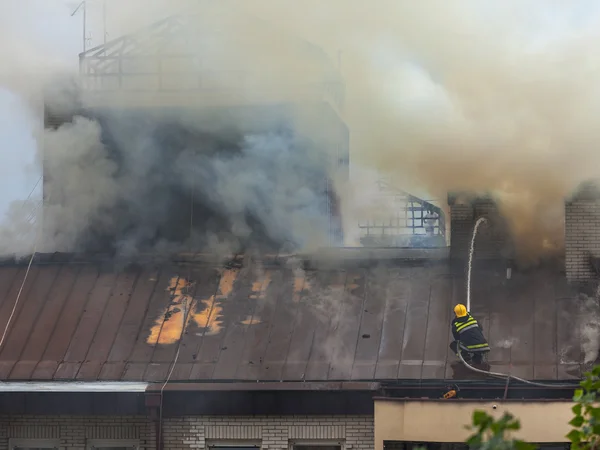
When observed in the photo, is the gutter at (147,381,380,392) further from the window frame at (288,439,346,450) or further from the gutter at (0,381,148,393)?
the window frame at (288,439,346,450)

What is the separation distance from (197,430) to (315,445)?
4.78 feet

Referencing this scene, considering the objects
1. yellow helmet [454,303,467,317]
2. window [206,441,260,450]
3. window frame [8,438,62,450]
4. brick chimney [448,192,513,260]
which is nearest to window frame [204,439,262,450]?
window [206,441,260,450]

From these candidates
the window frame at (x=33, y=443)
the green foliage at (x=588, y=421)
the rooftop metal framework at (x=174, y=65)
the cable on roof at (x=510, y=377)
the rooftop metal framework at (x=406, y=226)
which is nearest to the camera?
the green foliage at (x=588, y=421)

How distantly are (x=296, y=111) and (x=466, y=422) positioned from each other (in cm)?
689

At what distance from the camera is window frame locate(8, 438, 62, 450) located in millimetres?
13609

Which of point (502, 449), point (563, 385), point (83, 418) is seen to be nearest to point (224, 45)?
point (83, 418)

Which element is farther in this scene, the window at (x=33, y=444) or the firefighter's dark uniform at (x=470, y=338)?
the window at (x=33, y=444)

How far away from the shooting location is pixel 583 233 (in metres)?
14.6

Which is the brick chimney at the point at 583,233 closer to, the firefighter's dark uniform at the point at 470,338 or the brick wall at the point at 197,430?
the firefighter's dark uniform at the point at 470,338

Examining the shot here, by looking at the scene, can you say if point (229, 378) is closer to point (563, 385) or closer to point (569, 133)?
point (563, 385)

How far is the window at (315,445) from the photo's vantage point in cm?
1316

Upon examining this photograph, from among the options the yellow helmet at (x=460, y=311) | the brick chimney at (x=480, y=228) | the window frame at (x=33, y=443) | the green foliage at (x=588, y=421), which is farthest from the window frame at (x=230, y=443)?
the green foliage at (x=588, y=421)

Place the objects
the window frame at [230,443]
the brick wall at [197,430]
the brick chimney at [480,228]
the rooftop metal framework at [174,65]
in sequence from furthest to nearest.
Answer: the rooftop metal framework at [174,65] < the brick chimney at [480,228] < the window frame at [230,443] < the brick wall at [197,430]

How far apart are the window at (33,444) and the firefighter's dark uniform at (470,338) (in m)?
5.15
